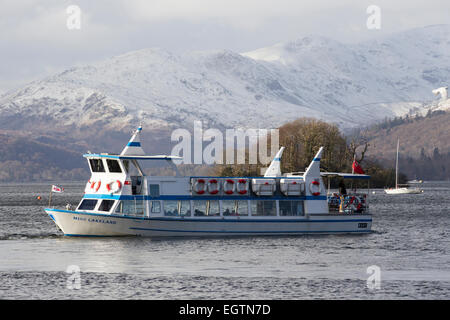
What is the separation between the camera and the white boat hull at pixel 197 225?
6794cm

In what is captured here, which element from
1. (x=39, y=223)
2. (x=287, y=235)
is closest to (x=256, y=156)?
(x=39, y=223)

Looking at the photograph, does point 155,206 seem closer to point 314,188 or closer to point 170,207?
point 170,207

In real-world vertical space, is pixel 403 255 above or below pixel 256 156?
below

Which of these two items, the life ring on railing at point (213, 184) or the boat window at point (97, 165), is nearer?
the boat window at point (97, 165)

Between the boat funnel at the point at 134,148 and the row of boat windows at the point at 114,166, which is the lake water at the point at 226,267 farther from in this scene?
the boat funnel at the point at 134,148

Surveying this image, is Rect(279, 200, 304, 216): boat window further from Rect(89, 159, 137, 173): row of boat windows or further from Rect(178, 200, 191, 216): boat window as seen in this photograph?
Rect(89, 159, 137, 173): row of boat windows

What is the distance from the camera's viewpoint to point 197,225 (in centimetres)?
6944

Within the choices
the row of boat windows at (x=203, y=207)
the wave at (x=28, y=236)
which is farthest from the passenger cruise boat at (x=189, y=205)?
the wave at (x=28, y=236)

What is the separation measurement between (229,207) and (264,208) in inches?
118

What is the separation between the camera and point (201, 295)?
4572cm

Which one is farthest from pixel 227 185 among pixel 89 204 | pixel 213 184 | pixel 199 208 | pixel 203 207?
pixel 89 204
